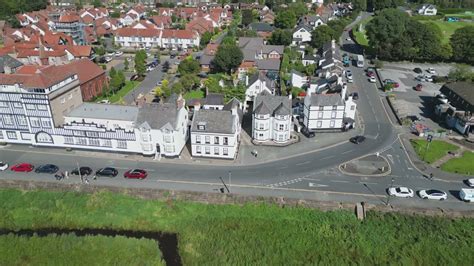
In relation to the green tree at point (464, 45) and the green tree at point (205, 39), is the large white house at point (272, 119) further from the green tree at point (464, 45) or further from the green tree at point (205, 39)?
the green tree at point (464, 45)

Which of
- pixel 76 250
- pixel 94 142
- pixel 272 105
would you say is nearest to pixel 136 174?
pixel 94 142

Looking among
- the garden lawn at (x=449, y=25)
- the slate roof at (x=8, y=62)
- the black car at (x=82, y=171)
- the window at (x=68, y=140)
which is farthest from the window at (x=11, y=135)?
the garden lawn at (x=449, y=25)

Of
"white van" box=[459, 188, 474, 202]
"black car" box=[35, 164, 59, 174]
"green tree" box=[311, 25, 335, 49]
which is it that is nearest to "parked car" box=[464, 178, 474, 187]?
"white van" box=[459, 188, 474, 202]

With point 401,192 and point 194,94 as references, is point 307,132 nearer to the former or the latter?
point 401,192

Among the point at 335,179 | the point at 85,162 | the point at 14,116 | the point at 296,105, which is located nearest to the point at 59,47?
the point at 14,116

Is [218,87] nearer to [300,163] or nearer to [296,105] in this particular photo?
[296,105]

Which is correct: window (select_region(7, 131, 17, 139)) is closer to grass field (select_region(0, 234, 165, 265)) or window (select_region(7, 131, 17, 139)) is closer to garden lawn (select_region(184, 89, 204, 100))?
grass field (select_region(0, 234, 165, 265))
